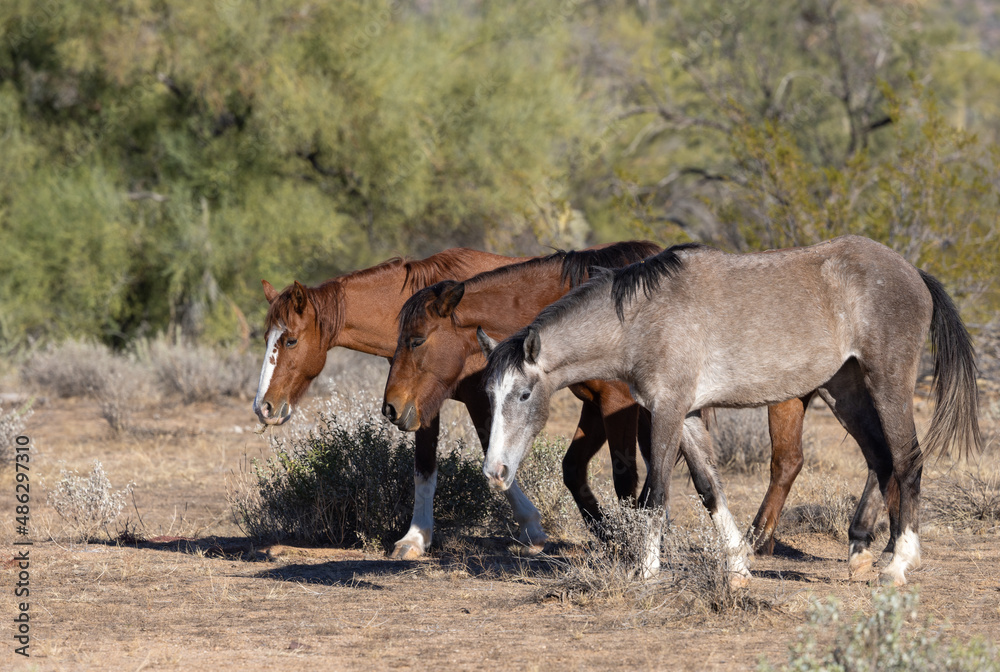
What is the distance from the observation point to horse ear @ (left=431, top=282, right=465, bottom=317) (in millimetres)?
5747

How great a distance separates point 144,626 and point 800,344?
3527mm

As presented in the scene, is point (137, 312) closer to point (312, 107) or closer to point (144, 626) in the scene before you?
point (312, 107)

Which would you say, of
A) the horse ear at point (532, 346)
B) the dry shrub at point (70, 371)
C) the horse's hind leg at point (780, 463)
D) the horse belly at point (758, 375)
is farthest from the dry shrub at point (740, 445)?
the dry shrub at point (70, 371)

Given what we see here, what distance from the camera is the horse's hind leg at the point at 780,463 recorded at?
6375mm

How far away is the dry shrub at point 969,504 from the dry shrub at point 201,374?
947 cm

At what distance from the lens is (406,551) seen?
6.43 metres

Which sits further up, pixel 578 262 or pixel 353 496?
pixel 578 262

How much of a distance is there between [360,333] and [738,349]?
2493 millimetres

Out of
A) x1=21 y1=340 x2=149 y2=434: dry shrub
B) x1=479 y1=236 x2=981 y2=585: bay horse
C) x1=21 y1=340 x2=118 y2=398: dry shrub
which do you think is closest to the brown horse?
x1=479 y1=236 x2=981 y2=585: bay horse

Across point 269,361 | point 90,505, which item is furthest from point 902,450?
point 90,505

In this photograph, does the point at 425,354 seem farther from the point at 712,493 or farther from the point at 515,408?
the point at 712,493

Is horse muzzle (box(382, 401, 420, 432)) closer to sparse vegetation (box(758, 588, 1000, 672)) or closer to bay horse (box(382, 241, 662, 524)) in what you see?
bay horse (box(382, 241, 662, 524))

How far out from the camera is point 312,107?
55.3ft

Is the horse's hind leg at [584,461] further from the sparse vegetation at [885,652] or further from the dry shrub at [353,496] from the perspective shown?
the sparse vegetation at [885,652]
